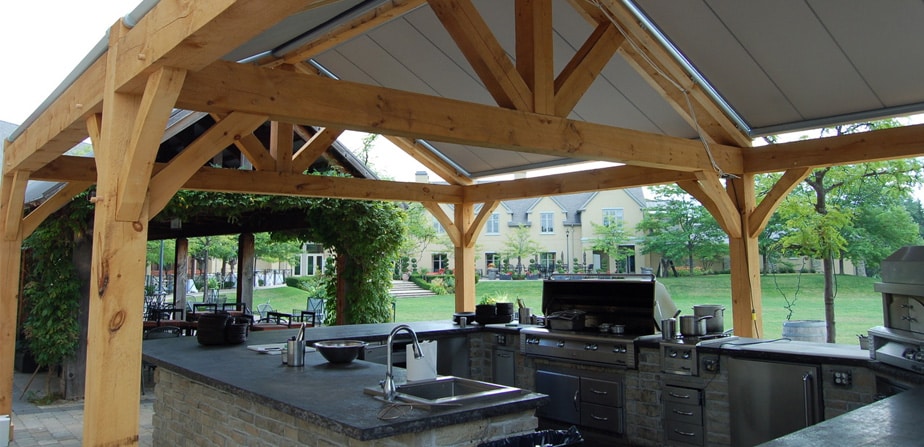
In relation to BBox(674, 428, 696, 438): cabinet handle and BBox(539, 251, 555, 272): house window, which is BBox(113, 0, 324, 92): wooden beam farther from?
BBox(539, 251, 555, 272): house window

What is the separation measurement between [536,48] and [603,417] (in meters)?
3.34

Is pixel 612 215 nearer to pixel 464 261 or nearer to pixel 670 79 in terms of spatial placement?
pixel 464 261

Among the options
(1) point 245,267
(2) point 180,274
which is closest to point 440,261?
(2) point 180,274

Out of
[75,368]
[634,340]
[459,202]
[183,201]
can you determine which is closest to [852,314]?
[459,202]

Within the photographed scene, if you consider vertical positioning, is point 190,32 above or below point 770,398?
above

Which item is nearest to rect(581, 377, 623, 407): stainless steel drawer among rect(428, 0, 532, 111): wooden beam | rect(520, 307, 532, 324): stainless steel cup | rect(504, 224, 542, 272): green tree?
rect(520, 307, 532, 324): stainless steel cup

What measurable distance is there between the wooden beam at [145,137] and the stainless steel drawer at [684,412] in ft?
14.3

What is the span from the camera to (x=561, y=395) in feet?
20.4

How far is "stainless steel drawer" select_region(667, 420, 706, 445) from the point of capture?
526 cm

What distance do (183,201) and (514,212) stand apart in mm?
22176

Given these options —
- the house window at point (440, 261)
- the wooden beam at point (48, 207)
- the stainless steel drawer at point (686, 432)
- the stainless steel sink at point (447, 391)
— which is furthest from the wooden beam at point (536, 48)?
the house window at point (440, 261)

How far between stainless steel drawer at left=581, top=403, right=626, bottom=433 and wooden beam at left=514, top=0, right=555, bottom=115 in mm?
2789

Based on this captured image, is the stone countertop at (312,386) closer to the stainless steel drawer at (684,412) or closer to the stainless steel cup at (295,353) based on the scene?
the stainless steel cup at (295,353)

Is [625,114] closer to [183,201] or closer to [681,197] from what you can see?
[183,201]
